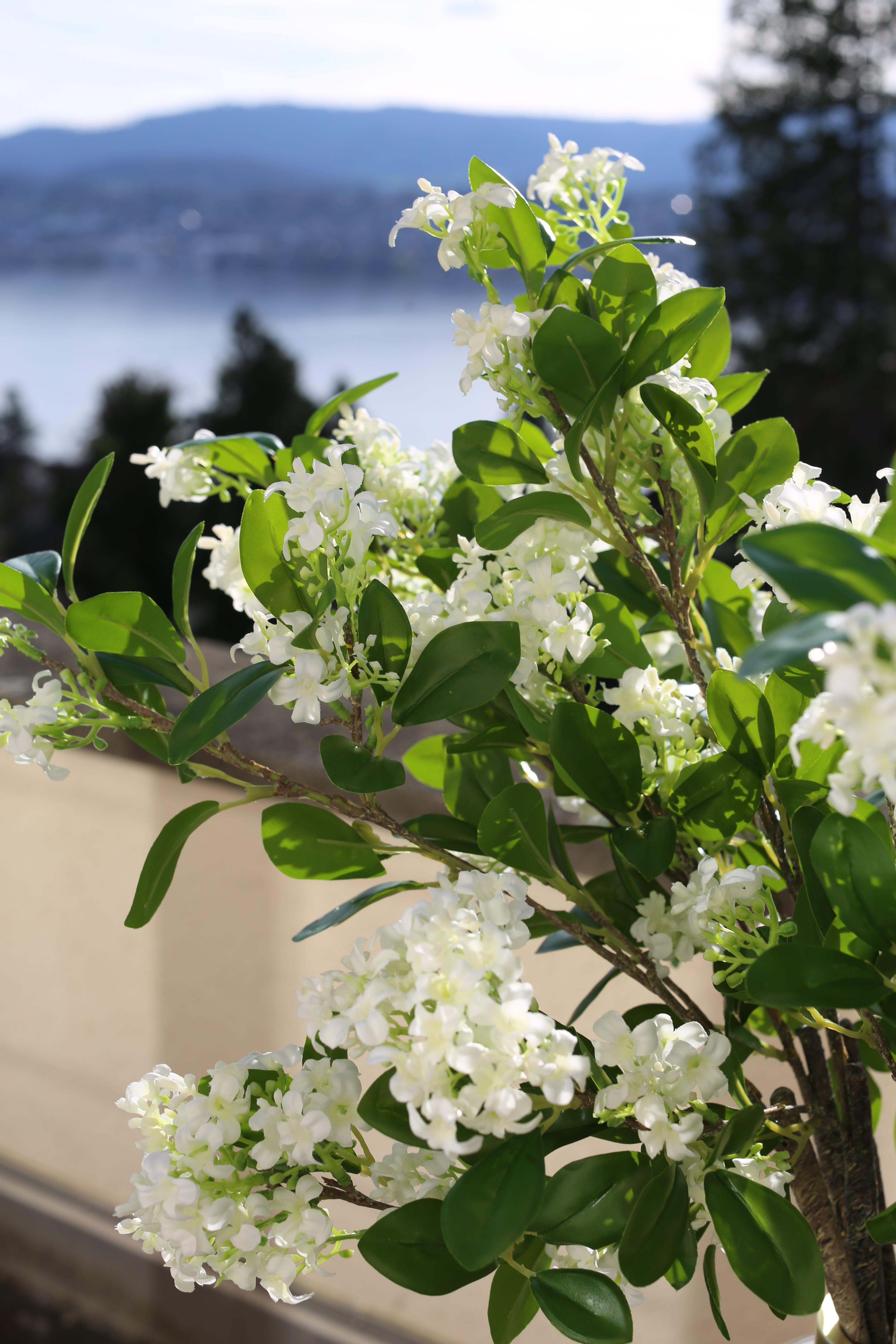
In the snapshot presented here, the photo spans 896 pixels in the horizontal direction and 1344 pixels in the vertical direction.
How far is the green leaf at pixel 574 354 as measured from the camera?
14.5 inches

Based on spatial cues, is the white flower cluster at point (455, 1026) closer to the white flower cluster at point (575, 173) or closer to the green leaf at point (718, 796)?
the green leaf at point (718, 796)

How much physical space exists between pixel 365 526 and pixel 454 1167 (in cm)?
23

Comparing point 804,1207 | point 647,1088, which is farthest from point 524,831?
point 804,1207

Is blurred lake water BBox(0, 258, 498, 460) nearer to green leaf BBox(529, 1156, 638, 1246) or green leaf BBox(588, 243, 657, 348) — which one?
green leaf BBox(588, 243, 657, 348)

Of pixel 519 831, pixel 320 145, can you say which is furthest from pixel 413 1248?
pixel 320 145

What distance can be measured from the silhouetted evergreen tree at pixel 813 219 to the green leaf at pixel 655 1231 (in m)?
3.17

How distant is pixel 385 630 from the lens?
1.28ft

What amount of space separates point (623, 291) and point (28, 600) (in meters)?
0.25

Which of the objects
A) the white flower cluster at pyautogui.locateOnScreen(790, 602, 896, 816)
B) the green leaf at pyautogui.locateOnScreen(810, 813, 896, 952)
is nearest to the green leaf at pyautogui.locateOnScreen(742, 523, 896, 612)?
the white flower cluster at pyautogui.locateOnScreen(790, 602, 896, 816)

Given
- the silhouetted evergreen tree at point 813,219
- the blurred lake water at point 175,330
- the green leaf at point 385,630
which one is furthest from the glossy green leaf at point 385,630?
the silhouetted evergreen tree at point 813,219

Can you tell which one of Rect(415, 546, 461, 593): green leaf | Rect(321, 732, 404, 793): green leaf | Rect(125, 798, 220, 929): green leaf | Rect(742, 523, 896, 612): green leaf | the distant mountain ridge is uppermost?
the distant mountain ridge

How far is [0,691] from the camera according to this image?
4.48ft

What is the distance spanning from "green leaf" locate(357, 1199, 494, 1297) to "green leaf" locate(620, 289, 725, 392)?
0.30m

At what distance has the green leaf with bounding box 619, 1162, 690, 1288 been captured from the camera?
0.36m
